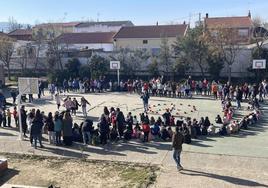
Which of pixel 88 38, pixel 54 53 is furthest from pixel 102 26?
pixel 54 53

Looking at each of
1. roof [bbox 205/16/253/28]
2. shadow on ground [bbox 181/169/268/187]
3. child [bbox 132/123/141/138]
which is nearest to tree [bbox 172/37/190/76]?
roof [bbox 205/16/253/28]

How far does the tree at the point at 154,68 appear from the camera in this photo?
3712 cm

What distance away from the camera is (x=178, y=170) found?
45.0 ft

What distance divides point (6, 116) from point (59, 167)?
8083 mm

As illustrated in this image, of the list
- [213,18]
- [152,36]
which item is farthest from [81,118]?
[213,18]

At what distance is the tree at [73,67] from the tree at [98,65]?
2.05 meters

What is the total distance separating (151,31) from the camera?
5188 cm

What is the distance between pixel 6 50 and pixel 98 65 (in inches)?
410

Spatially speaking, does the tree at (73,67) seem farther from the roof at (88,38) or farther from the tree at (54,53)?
the roof at (88,38)

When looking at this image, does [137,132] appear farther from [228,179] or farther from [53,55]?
[53,55]

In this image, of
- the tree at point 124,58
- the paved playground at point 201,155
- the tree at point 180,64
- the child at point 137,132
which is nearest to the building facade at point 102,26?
the tree at point 124,58

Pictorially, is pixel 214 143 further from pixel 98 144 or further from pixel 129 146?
pixel 98 144

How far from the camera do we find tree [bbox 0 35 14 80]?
130ft

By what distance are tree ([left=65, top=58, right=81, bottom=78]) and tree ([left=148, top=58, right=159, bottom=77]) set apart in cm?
700
